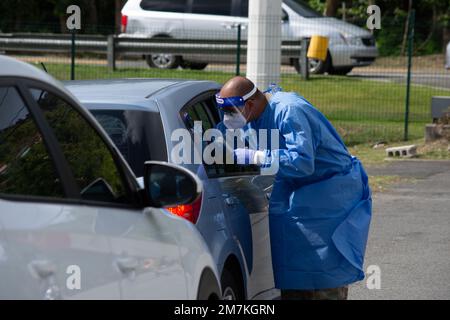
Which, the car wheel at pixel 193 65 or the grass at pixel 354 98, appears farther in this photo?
the car wheel at pixel 193 65

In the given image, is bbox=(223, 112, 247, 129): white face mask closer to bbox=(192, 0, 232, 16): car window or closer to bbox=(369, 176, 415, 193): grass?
bbox=(369, 176, 415, 193): grass

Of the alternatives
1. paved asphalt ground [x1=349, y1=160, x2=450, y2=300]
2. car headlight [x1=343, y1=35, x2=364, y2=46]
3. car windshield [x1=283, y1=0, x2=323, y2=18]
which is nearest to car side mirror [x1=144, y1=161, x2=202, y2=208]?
paved asphalt ground [x1=349, y1=160, x2=450, y2=300]

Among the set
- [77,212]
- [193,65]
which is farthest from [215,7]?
[77,212]

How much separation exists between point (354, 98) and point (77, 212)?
16.3 meters

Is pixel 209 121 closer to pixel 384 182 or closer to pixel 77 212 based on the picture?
pixel 77 212

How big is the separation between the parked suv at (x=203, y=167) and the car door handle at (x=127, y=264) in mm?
1528

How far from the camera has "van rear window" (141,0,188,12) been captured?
23.8 m

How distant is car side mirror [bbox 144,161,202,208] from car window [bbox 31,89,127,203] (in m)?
0.13

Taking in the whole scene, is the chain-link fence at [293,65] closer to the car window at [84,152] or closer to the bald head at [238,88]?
the bald head at [238,88]

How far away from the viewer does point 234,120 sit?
600 cm

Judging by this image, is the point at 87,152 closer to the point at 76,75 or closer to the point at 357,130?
the point at 357,130

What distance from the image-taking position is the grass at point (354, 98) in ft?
57.7

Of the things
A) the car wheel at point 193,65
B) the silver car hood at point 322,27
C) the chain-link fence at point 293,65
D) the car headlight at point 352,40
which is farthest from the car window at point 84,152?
the car headlight at point 352,40
